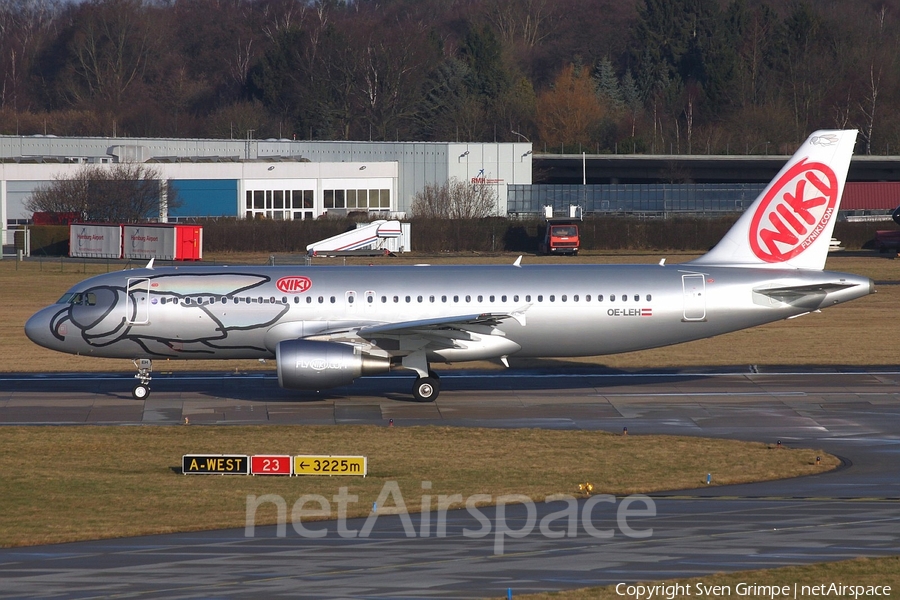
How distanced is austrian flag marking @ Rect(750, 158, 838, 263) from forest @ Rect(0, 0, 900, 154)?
111 meters

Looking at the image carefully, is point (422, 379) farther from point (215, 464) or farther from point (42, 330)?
point (42, 330)

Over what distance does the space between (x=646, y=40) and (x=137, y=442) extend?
153m

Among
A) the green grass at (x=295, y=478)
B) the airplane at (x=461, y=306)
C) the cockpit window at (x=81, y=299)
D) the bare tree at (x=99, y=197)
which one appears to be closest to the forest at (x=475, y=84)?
the bare tree at (x=99, y=197)

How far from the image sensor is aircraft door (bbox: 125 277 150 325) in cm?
3253

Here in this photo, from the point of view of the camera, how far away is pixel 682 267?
33.5 metres

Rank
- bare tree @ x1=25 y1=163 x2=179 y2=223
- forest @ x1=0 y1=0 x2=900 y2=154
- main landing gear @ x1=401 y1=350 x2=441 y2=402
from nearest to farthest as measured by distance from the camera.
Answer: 1. main landing gear @ x1=401 y1=350 x2=441 y2=402
2. bare tree @ x1=25 y1=163 x2=179 y2=223
3. forest @ x1=0 y1=0 x2=900 y2=154

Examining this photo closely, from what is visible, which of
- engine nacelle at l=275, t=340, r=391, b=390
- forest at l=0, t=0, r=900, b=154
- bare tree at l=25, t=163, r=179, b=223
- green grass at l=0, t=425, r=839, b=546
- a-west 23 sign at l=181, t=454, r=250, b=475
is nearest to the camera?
green grass at l=0, t=425, r=839, b=546

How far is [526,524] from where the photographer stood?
18797 millimetres

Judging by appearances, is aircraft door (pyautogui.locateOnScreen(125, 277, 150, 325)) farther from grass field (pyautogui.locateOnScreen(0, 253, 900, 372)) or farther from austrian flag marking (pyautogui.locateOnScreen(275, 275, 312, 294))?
grass field (pyautogui.locateOnScreen(0, 253, 900, 372))

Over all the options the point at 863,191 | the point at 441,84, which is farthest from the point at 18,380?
the point at 441,84

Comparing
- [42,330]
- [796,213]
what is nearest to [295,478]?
[42,330]

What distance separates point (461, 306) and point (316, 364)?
183 inches

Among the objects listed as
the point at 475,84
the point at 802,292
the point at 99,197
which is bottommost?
the point at 802,292

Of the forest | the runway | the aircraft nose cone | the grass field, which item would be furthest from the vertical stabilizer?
the forest
